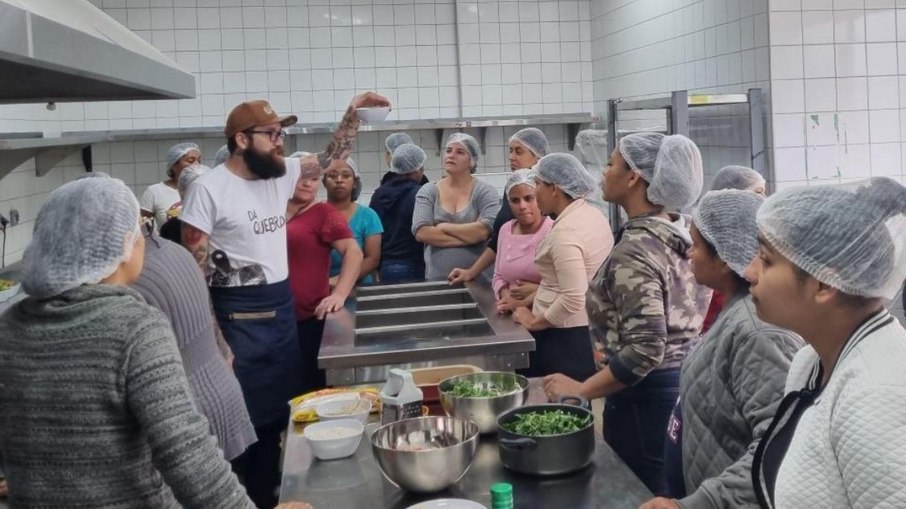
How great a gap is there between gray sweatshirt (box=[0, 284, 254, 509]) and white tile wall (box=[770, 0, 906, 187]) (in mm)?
3056

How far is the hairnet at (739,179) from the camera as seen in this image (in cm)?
300

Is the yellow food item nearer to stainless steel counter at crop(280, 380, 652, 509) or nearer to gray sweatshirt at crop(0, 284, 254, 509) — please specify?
stainless steel counter at crop(280, 380, 652, 509)

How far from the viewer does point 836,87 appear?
3756mm

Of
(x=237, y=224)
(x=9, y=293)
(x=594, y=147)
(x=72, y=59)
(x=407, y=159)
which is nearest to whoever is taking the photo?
(x=72, y=59)

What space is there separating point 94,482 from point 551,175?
1.78 m

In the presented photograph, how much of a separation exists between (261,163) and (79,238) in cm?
133

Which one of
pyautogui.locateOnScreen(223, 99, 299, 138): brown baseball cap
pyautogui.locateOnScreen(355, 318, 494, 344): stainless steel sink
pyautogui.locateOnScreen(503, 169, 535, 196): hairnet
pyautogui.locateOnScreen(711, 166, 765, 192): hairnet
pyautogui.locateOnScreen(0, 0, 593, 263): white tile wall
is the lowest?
pyautogui.locateOnScreen(355, 318, 494, 344): stainless steel sink

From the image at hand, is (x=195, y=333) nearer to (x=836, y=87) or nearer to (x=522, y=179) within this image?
(x=522, y=179)

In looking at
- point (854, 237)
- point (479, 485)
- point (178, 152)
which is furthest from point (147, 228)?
point (178, 152)

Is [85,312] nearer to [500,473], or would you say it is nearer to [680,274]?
[500,473]

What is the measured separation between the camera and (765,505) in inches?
50.4

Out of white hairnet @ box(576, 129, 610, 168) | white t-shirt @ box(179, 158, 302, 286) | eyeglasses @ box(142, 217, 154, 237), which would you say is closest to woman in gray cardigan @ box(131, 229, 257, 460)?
eyeglasses @ box(142, 217, 154, 237)

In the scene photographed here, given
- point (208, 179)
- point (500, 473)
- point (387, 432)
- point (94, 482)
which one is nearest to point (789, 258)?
point (500, 473)

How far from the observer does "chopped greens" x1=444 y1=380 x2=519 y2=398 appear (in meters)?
1.95
